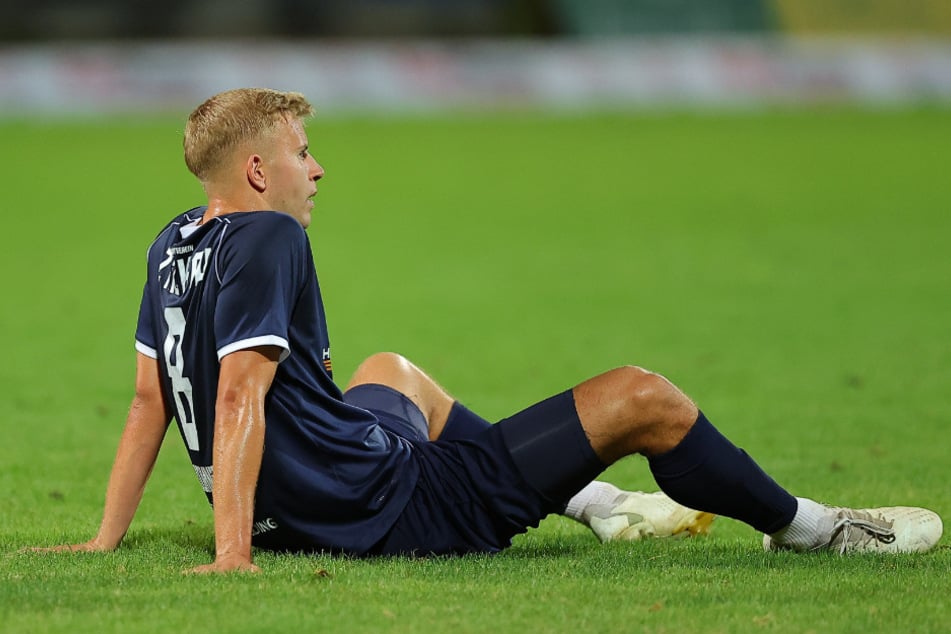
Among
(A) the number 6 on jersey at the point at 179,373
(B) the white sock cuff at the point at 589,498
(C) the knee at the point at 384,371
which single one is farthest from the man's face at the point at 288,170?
(B) the white sock cuff at the point at 589,498

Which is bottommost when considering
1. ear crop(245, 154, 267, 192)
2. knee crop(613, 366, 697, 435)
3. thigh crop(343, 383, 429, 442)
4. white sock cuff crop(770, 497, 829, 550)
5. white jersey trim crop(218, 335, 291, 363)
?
white sock cuff crop(770, 497, 829, 550)

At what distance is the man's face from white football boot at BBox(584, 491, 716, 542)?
5.25 ft

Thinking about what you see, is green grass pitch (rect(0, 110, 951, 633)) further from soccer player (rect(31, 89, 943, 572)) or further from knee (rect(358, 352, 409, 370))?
knee (rect(358, 352, 409, 370))

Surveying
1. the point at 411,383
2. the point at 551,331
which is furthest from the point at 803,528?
the point at 551,331

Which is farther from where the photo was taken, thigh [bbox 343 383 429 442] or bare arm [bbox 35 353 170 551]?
thigh [bbox 343 383 429 442]

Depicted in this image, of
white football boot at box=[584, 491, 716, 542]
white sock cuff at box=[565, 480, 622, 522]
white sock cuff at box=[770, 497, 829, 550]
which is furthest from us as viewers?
white sock cuff at box=[565, 480, 622, 522]

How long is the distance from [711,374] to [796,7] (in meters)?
33.8

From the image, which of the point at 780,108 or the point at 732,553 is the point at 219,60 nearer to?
the point at 780,108

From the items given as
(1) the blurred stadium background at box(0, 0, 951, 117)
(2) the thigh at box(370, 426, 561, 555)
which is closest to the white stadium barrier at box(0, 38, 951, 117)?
(1) the blurred stadium background at box(0, 0, 951, 117)

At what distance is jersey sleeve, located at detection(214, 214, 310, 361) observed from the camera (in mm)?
4723

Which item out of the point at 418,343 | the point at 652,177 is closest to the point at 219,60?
the point at 652,177

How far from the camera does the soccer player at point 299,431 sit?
4.74 m

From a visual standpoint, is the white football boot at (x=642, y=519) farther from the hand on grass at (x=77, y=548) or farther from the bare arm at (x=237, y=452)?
the hand on grass at (x=77, y=548)

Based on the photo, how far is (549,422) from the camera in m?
5.02
